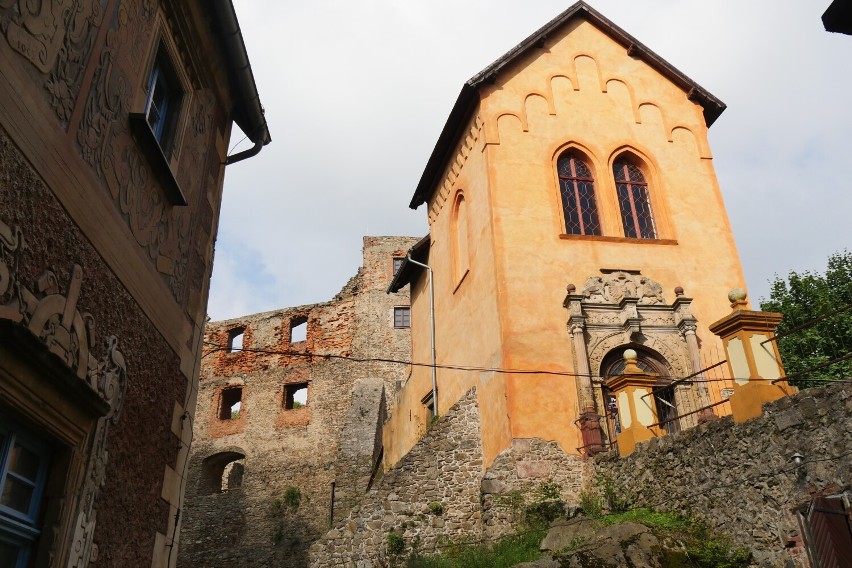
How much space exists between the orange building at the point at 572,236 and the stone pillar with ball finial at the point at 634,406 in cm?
109

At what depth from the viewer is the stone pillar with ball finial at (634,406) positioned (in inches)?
439

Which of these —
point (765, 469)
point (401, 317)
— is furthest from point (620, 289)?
point (401, 317)

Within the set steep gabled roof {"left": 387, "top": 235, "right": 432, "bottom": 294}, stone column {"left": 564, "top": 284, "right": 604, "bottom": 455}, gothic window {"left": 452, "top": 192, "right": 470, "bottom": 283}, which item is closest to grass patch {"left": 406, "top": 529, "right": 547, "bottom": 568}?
stone column {"left": 564, "top": 284, "right": 604, "bottom": 455}

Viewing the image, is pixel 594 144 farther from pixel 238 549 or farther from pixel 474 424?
pixel 238 549

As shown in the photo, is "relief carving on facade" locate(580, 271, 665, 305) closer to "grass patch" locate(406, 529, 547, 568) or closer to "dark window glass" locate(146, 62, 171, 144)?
"grass patch" locate(406, 529, 547, 568)

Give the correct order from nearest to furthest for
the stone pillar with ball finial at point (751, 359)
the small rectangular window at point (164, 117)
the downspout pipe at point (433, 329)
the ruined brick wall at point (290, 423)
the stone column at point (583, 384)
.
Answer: the small rectangular window at point (164, 117), the stone pillar with ball finial at point (751, 359), the stone column at point (583, 384), the downspout pipe at point (433, 329), the ruined brick wall at point (290, 423)

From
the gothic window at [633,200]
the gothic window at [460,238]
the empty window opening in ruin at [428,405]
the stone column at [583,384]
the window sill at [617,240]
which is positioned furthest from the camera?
the empty window opening in ruin at [428,405]

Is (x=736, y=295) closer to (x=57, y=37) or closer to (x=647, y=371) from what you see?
(x=647, y=371)

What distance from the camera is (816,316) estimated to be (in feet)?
77.9

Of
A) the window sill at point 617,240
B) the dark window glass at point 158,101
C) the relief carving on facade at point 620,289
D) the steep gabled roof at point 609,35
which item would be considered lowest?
the dark window glass at point 158,101

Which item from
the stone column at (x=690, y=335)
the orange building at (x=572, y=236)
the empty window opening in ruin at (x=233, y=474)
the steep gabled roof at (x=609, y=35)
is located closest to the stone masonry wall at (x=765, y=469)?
the orange building at (x=572, y=236)

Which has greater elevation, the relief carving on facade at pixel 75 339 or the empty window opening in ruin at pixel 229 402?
the empty window opening in ruin at pixel 229 402

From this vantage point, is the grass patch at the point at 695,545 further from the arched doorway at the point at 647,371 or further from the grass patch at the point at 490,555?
the arched doorway at the point at 647,371

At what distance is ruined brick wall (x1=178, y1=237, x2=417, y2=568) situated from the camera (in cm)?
2511
